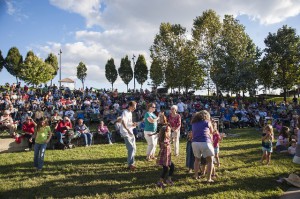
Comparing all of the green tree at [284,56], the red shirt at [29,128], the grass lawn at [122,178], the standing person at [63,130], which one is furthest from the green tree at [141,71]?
the grass lawn at [122,178]

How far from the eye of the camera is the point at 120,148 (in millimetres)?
11141

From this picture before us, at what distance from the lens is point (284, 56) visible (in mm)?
32188

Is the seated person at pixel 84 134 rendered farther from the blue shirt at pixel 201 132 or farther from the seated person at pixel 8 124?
the blue shirt at pixel 201 132

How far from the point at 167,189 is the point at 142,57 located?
56.0 m

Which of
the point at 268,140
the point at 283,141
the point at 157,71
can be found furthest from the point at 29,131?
the point at 157,71

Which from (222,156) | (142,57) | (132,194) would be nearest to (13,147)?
(132,194)

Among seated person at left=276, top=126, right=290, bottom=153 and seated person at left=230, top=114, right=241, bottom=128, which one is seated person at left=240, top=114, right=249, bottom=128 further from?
seated person at left=276, top=126, right=290, bottom=153

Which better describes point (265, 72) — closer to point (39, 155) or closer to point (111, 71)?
point (39, 155)

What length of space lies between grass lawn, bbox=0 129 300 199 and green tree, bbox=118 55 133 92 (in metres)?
51.3

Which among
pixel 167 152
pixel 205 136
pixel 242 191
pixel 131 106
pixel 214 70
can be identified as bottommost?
pixel 242 191

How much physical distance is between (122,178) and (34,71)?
42170mm

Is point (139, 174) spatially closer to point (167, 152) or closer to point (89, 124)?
point (167, 152)

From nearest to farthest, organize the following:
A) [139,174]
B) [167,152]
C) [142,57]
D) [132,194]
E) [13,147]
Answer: [132,194] < [167,152] < [139,174] < [13,147] < [142,57]

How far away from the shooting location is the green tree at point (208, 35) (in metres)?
34.5
